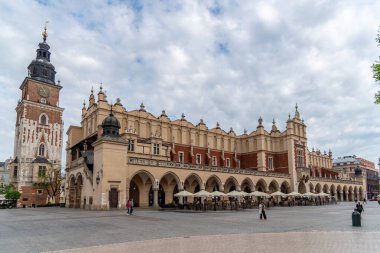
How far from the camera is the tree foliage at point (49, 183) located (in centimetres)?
5781

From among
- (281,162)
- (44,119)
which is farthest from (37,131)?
(281,162)

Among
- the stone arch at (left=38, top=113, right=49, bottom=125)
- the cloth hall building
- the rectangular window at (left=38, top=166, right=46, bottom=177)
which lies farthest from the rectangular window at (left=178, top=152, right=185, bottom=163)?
the stone arch at (left=38, top=113, right=49, bottom=125)

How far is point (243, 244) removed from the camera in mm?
11594

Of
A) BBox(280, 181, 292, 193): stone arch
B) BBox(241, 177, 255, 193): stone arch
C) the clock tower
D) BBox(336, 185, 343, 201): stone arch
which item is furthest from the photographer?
BBox(336, 185, 343, 201): stone arch

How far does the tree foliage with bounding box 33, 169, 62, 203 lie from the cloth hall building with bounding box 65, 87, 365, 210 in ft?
31.1

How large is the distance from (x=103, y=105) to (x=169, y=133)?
487 inches

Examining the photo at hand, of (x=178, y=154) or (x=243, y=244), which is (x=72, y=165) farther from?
(x=243, y=244)

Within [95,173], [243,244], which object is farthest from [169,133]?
[243,244]

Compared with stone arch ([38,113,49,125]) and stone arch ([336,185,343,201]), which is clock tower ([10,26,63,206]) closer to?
stone arch ([38,113,49,125])

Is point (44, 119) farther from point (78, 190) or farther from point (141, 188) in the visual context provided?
point (141, 188)

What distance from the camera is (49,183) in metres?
58.4

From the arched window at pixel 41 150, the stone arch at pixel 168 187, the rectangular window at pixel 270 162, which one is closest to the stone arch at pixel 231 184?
the stone arch at pixel 168 187

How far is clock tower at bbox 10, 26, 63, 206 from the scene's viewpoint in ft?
194

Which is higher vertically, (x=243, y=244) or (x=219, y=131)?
(x=219, y=131)
